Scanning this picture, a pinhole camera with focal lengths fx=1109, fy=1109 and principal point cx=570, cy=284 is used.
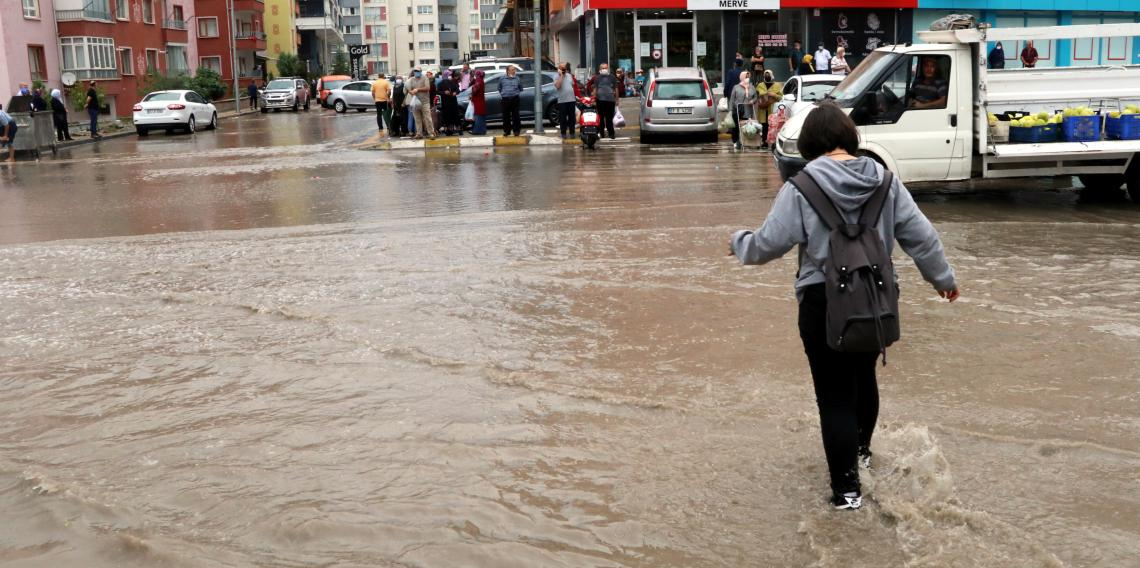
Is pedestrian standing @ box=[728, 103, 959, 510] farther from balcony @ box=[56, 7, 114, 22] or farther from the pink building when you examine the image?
balcony @ box=[56, 7, 114, 22]

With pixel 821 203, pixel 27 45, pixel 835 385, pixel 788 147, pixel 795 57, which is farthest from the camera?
pixel 27 45

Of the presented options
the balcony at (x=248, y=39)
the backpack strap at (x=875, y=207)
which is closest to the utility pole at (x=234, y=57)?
the balcony at (x=248, y=39)

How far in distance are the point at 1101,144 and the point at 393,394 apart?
383 inches

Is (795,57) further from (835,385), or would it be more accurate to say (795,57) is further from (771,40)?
(835,385)

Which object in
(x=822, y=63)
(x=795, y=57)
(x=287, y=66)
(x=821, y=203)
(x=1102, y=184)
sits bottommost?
(x=1102, y=184)

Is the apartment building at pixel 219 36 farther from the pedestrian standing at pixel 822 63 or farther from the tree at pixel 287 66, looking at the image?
the pedestrian standing at pixel 822 63

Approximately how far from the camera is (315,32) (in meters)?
103

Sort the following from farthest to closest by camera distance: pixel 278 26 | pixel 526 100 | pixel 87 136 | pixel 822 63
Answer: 1. pixel 278 26
2. pixel 87 136
3. pixel 822 63
4. pixel 526 100

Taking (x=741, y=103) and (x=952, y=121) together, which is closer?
(x=952, y=121)

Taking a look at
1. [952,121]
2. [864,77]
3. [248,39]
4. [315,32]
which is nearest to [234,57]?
[248,39]

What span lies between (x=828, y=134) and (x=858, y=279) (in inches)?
24.4

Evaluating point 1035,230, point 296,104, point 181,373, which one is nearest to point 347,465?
point 181,373

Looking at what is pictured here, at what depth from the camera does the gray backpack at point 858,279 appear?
3.95 metres

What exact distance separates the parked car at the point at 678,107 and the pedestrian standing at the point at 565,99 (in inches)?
69.4
